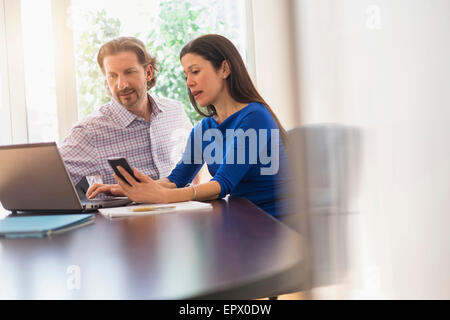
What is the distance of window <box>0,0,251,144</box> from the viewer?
258 centimetres

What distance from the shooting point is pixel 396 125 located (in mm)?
479

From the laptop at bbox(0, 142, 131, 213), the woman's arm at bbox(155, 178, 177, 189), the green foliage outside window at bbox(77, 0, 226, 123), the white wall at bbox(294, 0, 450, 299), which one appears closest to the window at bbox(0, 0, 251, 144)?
the green foliage outside window at bbox(77, 0, 226, 123)

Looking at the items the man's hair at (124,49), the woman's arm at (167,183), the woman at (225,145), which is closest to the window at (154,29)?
the man's hair at (124,49)

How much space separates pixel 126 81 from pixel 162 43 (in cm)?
84

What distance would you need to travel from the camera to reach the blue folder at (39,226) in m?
0.81

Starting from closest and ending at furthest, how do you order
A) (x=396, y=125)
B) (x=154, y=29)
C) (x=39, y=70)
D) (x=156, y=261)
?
(x=396, y=125) < (x=156, y=261) < (x=39, y=70) < (x=154, y=29)

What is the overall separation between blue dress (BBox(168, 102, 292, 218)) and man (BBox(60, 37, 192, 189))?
33 cm

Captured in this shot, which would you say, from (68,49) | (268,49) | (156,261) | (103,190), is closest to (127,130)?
(103,190)

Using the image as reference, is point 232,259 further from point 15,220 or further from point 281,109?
point 281,109

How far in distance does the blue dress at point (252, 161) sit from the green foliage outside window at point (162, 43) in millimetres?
1239

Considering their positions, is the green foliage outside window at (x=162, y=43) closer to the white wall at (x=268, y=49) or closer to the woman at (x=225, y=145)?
the white wall at (x=268, y=49)

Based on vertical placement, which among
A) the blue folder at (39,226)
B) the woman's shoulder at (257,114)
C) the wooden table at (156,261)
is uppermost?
the woman's shoulder at (257,114)

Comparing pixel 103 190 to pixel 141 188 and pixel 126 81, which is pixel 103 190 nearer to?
pixel 141 188

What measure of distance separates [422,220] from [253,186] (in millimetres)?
1071
